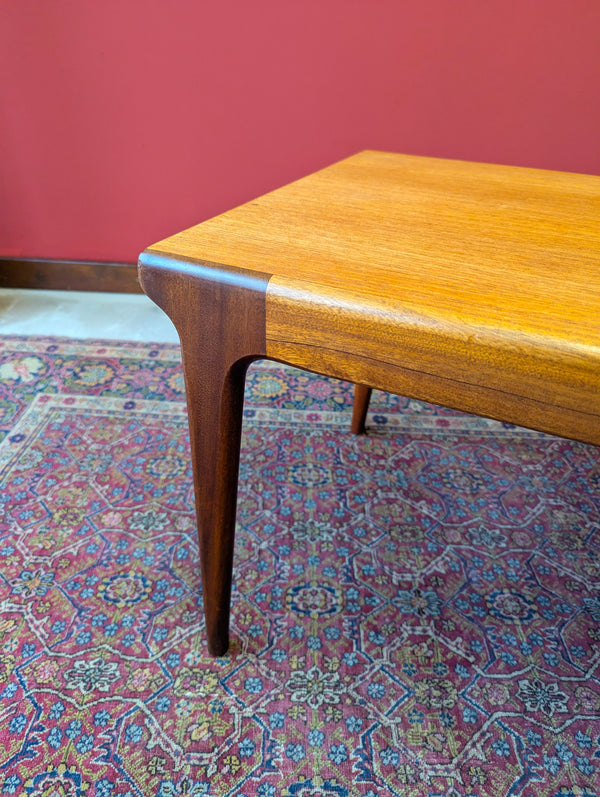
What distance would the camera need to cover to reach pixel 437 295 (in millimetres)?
539

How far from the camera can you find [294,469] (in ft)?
4.25

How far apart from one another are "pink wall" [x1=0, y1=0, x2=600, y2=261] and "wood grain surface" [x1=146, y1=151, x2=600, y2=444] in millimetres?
1115

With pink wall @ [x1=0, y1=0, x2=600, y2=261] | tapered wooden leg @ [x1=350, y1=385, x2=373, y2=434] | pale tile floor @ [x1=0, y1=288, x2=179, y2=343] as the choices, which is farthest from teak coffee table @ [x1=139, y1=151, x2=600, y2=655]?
pale tile floor @ [x1=0, y1=288, x2=179, y2=343]

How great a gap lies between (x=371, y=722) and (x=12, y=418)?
3.72 feet

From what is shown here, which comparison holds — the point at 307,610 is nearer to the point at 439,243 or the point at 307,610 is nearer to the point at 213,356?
the point at 213,356

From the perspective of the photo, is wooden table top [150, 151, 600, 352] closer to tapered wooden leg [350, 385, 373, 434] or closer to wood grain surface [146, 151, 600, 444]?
wood grain surface [146, 151, 600, 444]

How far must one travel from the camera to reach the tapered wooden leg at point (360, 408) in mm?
1299

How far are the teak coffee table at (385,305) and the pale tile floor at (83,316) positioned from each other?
3.85 ft

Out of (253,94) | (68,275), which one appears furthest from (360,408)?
(68,275)

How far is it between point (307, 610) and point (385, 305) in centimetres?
65

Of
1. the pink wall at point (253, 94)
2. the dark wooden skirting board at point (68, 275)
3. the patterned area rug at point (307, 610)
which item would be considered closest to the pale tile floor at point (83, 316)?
the dark wooden skirting board at point (68, 275)

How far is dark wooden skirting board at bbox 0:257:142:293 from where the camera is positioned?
7.01ft

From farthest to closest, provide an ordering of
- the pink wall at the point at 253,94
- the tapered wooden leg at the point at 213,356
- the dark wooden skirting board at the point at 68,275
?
1. the dark wooden skirting board at the point at 68,275
2. the pink wall at the point at 253,94
3. the tapered wooden leg at the point at 213,356

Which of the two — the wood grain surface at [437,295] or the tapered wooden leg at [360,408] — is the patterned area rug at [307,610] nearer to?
the tapered wooden leg at [360,408]
